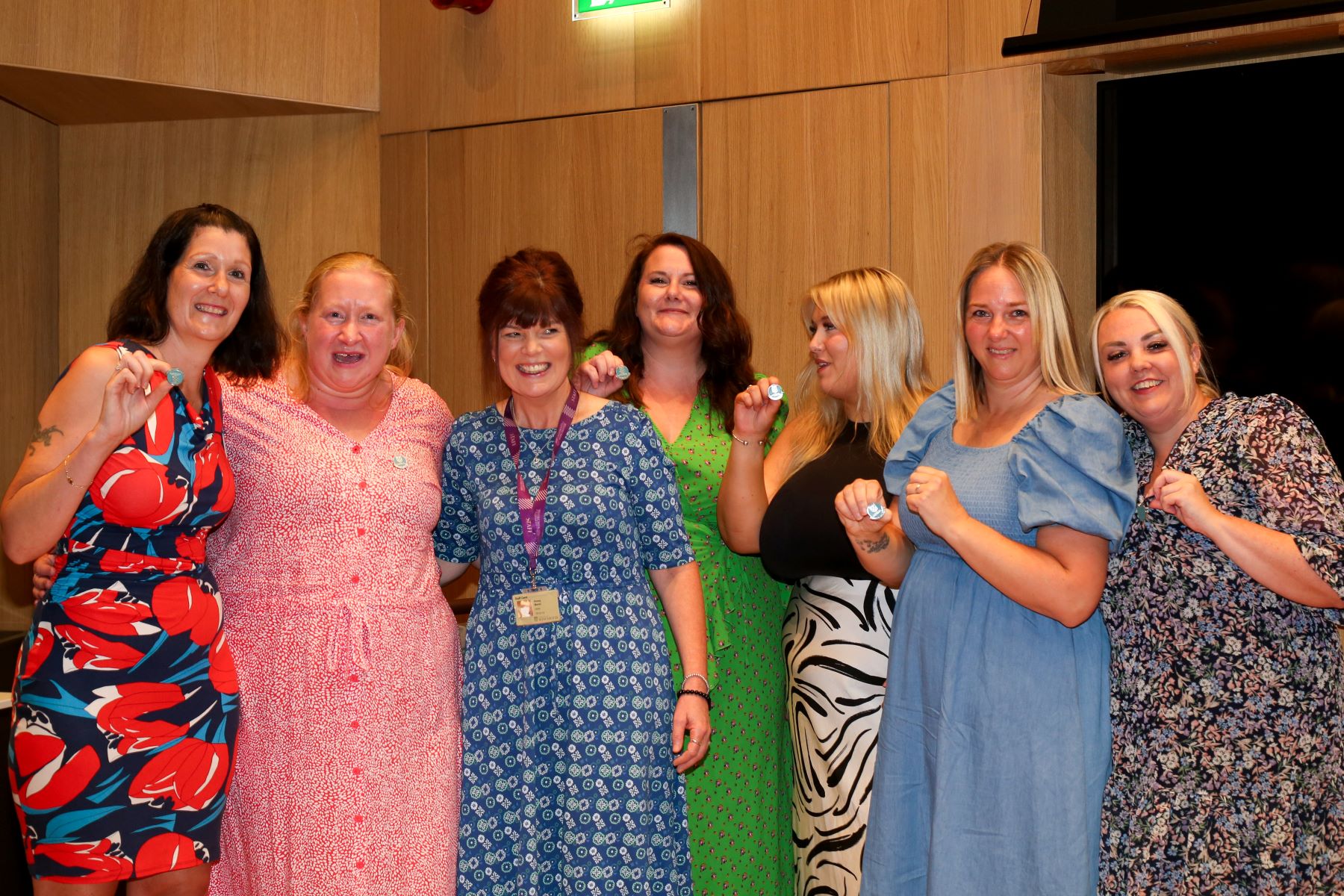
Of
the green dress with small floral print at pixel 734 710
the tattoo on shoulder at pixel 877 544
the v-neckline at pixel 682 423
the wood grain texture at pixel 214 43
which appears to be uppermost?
the wood grain texture at pixel 214 43

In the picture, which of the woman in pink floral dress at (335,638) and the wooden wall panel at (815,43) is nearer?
the woman in pink floral dress at (335,638)

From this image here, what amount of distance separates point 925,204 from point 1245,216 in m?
0.96

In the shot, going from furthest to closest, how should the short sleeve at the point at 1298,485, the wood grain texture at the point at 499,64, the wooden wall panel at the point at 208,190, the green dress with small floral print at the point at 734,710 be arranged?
the wooden wall panel at the point at 208,190, the wood grain texture at the point at 499,64, the green dress with small floral print at the point at 734,710, the short sleeve at the point at 1298,485

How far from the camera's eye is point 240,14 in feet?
15.2

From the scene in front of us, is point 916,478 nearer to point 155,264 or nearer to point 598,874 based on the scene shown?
point 598,874

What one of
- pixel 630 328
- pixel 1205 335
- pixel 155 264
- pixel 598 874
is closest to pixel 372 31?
pixel 630 328

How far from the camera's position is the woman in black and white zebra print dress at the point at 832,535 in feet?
8.86

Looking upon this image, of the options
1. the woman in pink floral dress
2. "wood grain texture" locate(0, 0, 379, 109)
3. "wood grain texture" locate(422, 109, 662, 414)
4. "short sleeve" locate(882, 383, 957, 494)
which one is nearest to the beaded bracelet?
the woman in pink floral dress

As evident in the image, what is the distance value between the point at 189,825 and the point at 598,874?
788 mm

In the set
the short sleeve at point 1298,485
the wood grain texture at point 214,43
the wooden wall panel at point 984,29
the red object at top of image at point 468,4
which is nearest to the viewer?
the short sleeve at point 1298,485

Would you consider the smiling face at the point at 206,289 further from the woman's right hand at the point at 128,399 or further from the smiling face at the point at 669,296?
the smiling face at the point at 669,296

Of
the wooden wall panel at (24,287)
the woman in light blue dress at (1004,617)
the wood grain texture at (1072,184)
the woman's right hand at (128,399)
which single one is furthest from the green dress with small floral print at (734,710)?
the wooden wall panel at (24,287)

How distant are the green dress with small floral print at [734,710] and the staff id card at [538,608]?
506 millimetres

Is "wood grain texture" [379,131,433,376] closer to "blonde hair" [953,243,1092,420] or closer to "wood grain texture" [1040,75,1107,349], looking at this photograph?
"wood grain texture" [1040,75,1107,349]
